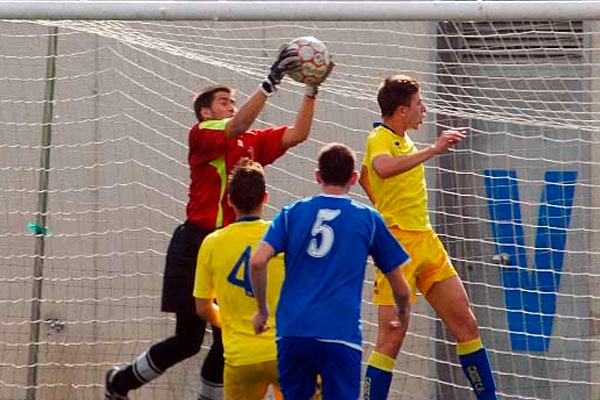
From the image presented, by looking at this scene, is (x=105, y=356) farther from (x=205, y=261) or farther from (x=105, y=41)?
(x=205, y=261)

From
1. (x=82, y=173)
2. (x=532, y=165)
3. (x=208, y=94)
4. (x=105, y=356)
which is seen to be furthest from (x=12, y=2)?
(x=532, y=165)

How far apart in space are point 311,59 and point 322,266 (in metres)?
1.11

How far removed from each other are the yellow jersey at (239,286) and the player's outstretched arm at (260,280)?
0.19 metres

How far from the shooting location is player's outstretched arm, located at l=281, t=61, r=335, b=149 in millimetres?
7008

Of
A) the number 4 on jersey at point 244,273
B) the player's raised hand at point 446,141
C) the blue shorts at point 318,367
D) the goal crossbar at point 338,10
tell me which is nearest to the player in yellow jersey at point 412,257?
the goal crossbar at point 338,10

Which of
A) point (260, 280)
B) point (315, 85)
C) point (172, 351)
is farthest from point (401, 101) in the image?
point (260, 280)

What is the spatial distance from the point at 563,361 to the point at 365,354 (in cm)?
124

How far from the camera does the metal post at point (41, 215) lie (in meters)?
8.84

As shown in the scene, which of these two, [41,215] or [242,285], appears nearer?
[242,285]

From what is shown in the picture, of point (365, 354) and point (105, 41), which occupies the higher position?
point (105, 41)

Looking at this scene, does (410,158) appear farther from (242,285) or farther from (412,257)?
(242,285)

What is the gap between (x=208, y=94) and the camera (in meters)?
7.39

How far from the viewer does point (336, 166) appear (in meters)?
6.18

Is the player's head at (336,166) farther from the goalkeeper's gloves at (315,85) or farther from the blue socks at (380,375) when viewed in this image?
the blue socks at (380,375)
